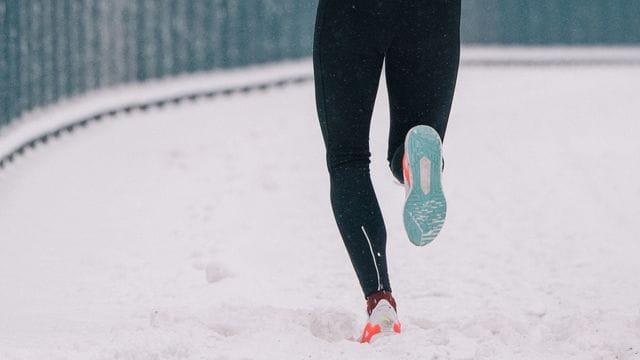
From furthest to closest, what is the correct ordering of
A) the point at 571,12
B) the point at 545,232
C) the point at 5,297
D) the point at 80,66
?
the point at 571,12
the point at 80,66
the point at 545,232
the point at 5,297

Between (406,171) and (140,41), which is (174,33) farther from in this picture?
(406,171)

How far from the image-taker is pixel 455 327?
9.08 feet

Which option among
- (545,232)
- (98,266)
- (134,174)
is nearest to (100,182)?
(134,174)

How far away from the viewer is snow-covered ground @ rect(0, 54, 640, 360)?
2664 mm

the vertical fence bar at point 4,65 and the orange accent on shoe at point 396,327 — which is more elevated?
the vertical fence bar at point 4,65

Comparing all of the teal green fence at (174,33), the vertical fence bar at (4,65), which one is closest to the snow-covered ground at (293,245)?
the vertical fence bar at (4,65)

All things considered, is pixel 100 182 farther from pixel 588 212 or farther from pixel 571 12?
pixel 571 12

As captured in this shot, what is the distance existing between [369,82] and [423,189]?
0.29 m

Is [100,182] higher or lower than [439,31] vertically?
lower

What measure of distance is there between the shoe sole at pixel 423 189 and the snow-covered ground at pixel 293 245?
0.28 metres

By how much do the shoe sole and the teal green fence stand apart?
2.89 metres

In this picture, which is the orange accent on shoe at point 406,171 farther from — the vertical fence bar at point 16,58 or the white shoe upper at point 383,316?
the vertical fence bar at point 16,58

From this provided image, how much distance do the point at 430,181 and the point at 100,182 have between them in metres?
2.43

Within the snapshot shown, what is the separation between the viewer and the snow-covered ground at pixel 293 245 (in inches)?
105
